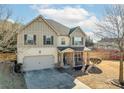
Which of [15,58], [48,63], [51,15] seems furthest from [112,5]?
[15,58]

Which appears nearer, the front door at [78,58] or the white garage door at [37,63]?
the white garage door at [37,63]

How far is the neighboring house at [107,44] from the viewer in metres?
7.62

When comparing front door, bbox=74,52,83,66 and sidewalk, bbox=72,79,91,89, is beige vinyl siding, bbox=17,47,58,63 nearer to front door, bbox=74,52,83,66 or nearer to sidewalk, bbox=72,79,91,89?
front door, bbox=74,52,83,66

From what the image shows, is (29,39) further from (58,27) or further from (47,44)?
(58,27)

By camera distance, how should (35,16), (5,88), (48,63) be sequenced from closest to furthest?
(5,88)
(35,16)
(48,63)

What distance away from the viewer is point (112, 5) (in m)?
7.25

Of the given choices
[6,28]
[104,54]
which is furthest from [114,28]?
[6,28]

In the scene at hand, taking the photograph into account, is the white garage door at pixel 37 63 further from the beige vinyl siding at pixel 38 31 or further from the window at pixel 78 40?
the window at pixel 78 40

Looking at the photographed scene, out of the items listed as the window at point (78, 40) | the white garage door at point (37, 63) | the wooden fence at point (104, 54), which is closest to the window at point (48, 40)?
the white garage door at point (37, 63)

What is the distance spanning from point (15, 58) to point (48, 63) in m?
1.28

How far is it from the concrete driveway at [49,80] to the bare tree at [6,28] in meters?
1.35

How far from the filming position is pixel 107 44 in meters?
7.72

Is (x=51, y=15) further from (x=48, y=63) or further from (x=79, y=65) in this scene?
(x=79, y=65)
